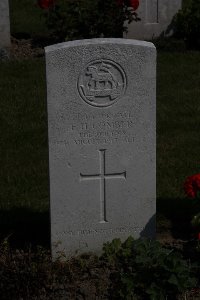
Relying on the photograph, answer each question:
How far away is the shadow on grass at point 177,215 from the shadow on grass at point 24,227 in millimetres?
867

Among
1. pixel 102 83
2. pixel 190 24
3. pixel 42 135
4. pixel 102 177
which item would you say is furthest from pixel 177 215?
pixel 190 24

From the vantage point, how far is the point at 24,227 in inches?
250

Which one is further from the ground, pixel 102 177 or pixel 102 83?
pixel 102 83

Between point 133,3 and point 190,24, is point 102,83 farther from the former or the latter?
point 190,24

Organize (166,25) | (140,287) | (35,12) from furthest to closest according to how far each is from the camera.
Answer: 1. (35,12)
2. (166,25)
3. (140,287)

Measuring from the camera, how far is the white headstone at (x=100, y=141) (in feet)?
17.7

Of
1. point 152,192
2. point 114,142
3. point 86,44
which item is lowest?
point 152,192

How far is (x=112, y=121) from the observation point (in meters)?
5.54

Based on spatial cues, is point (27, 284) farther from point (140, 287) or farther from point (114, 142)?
point (114, 142)

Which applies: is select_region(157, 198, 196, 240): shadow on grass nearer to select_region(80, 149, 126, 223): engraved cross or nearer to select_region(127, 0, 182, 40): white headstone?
select_region(80, 149, 126, 223): engraved cross

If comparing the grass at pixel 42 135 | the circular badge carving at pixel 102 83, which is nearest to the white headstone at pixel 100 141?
the circular badge carving at pixel 102 83

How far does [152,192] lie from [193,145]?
255 centimetres

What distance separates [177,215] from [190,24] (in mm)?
6049

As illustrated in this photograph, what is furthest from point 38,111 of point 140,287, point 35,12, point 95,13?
point 35,12
